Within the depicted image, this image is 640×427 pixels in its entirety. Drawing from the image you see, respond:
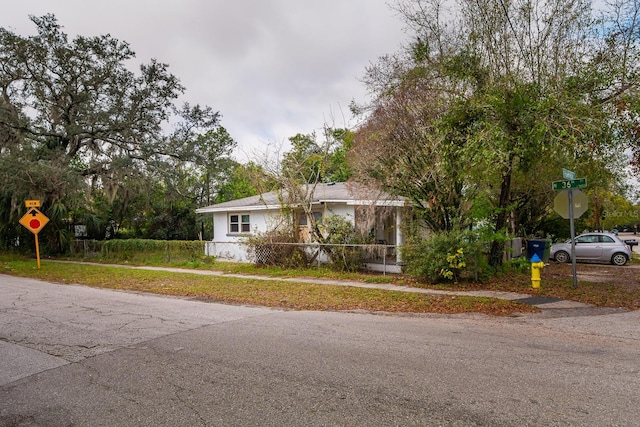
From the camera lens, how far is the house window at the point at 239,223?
2027 cm

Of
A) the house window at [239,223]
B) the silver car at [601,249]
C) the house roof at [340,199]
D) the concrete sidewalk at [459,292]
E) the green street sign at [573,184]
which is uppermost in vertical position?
the house roof at [340,199]

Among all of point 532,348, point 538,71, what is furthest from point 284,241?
point 532,348

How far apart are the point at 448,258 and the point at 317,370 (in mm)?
7410

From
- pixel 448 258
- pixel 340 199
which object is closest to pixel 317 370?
pixel 448 258

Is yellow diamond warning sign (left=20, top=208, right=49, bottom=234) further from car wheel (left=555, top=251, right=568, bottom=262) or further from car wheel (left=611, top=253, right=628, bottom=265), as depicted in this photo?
car wheel (left=611, top=253, right=628, bottom=265)

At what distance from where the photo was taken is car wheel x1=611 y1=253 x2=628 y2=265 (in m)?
17.5

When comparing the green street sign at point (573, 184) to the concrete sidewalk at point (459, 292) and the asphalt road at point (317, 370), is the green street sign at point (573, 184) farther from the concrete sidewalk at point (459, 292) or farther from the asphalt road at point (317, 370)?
the asphalt road at point (317, 370)

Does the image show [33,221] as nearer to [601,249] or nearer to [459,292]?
[459,292]

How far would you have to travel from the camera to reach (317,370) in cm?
466

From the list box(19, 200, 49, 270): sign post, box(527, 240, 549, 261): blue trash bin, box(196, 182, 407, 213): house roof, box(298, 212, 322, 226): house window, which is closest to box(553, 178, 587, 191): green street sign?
box(196, 182, 407, 213): house roof

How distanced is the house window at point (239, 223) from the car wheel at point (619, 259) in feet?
54.4

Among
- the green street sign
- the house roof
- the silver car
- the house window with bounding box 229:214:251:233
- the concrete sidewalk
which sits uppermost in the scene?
the house roof

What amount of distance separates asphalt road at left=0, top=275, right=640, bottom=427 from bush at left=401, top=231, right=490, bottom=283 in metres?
3.51

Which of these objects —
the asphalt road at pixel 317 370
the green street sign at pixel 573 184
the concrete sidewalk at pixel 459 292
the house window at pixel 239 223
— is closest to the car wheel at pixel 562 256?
the green street sign at pixel 573 184
